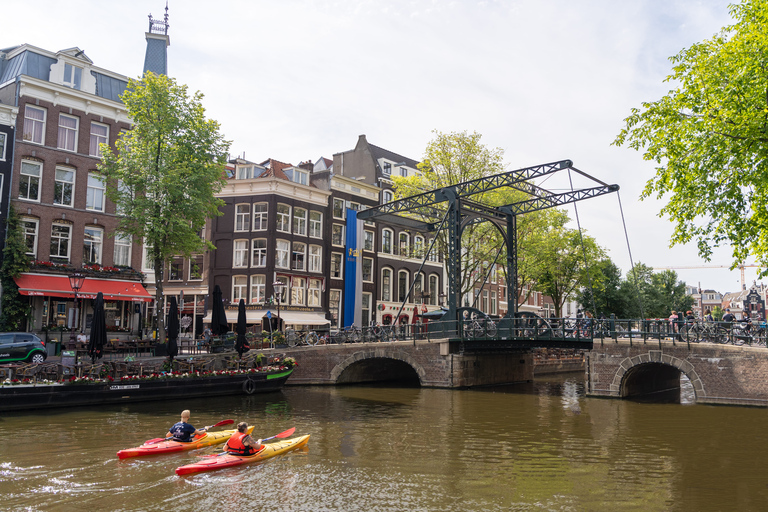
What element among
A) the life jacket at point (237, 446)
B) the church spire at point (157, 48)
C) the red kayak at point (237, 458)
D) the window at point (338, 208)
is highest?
the church spire at point (157, 48)

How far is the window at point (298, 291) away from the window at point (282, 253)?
1.29 metres

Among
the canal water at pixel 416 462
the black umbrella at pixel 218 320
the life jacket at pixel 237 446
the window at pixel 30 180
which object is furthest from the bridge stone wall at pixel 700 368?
the window at pixel 30 180

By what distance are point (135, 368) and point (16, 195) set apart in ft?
41.2

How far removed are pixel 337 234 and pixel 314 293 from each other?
4673 millimetres

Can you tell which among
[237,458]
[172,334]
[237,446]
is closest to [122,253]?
[172,334]

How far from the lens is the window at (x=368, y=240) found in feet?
139

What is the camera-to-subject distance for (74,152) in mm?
28625

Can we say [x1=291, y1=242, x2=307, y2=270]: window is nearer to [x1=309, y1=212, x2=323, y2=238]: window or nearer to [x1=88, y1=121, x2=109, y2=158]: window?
[x1=309, y1=212, x2=323, y2=238]: window

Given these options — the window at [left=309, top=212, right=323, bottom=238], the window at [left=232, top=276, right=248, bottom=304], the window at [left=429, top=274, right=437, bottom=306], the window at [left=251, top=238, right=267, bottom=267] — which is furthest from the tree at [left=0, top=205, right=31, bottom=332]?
the window at [left=429, top=274, right=437, bottom=306]

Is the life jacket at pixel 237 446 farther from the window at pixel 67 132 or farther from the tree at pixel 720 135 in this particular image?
the window at pixel 67 132

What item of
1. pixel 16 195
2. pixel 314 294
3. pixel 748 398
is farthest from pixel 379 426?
pixel 314 294

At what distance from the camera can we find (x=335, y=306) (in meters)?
40.3

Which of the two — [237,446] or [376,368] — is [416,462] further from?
[376,368]

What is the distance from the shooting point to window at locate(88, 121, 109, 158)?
96.6ft
